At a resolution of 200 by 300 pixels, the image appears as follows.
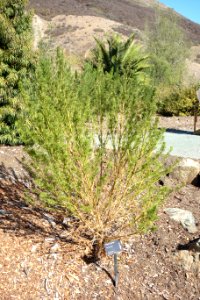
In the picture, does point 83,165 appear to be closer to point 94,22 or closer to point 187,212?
point 187,212

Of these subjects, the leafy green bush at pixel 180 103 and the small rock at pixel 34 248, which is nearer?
the small rock at pixel 34 248

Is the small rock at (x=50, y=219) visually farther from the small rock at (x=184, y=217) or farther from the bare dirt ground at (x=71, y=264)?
the small rock at (x=184, y=217)

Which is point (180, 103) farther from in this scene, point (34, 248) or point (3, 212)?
point (34, 248)

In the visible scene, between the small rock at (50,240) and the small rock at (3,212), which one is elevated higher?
the small rock at (3,212)

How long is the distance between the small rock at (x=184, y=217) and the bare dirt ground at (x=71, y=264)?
0.36ft

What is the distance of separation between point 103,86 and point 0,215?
1973 millimetres

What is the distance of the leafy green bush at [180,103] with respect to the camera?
13680 millimetres

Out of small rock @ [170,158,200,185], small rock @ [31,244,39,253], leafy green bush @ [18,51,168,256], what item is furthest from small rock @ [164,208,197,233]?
small rock @ [31,244,39,253]

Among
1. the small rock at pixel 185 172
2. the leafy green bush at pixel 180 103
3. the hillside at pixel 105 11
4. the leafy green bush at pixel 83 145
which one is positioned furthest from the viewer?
the hillside at pixel 105 11

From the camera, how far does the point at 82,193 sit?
10.9ft

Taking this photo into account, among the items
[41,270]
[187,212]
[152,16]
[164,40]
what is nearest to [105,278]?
[41,270]

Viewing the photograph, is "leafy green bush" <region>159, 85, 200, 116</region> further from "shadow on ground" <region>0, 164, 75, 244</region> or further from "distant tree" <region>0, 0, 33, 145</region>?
"shadow on ground" <region>0, 164, 75, 244</region>

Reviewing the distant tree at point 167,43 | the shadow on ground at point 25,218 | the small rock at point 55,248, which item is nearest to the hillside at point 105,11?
the distant tree at point 167,43

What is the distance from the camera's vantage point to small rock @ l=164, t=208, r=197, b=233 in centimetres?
461
